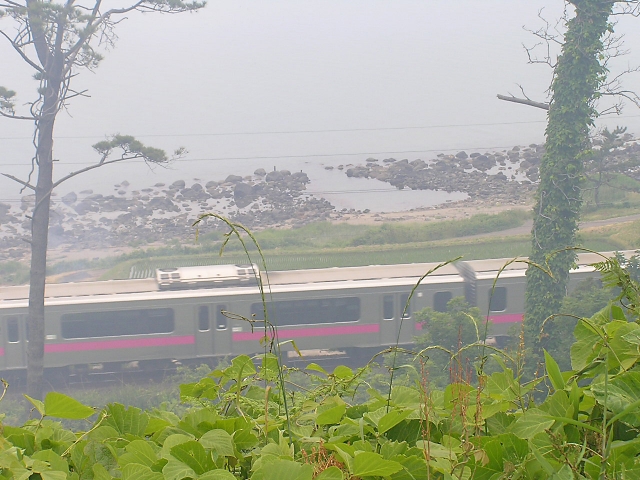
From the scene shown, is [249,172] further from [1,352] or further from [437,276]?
[1,352]

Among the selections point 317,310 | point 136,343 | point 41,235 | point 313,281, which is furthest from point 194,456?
point 41,235

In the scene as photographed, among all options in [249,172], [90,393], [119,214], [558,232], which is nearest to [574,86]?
[558,232]

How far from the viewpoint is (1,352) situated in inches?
233

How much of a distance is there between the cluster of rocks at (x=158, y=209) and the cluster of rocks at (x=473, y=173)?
72cm

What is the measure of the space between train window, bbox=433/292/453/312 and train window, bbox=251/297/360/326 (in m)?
0.84

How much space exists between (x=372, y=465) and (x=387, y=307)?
4.60m

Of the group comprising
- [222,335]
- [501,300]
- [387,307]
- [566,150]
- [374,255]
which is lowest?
[222,335]

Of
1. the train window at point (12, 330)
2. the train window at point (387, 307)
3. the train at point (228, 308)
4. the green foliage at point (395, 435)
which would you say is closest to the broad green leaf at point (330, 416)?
the green foliage at point (395, 435)

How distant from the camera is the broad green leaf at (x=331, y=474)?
347mm

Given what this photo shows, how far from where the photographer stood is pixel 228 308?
177 inches

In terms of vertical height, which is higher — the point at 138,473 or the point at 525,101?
the point at 525,101

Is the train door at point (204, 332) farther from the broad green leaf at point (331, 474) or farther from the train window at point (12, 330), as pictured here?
the broad green leaf at point (331, 474)

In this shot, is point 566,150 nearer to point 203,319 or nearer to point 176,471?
point 203,319

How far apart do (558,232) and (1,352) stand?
5.15 m
